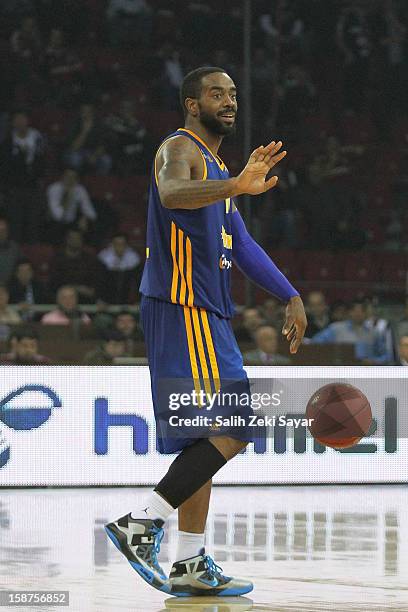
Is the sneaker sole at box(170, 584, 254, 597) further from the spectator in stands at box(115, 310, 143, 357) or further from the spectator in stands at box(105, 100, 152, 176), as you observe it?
the spectator in stands at box(105, 100, 152, 176)

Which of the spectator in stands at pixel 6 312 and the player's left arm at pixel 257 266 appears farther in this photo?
the spectator in stands at pixel 6 312

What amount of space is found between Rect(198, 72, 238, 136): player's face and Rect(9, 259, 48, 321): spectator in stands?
7940mm

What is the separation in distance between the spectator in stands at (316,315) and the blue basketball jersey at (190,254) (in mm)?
7683

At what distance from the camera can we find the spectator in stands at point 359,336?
39.5 ft

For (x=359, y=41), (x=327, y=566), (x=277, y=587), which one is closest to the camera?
(x=277, y=587)

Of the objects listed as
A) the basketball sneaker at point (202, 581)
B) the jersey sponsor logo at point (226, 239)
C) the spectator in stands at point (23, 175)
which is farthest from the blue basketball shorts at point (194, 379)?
the spectator in stands at point (23, 175)

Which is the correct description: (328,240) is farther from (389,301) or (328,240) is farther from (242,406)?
(242,406)

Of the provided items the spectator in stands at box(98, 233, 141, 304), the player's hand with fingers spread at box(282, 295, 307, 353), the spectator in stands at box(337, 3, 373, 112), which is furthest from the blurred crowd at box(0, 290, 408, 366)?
the spectator in stands at box(337, 3, 373, 112)

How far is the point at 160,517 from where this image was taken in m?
4.81

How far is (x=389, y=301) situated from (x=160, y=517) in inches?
361

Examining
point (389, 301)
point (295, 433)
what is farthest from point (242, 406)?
point (389, 301)

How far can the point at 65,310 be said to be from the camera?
12297 millimetres

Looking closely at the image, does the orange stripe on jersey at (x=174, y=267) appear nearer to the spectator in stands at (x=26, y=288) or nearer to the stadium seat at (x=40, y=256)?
the spectator in stands at (x=26, y=288)

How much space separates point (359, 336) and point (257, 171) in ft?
26.6
